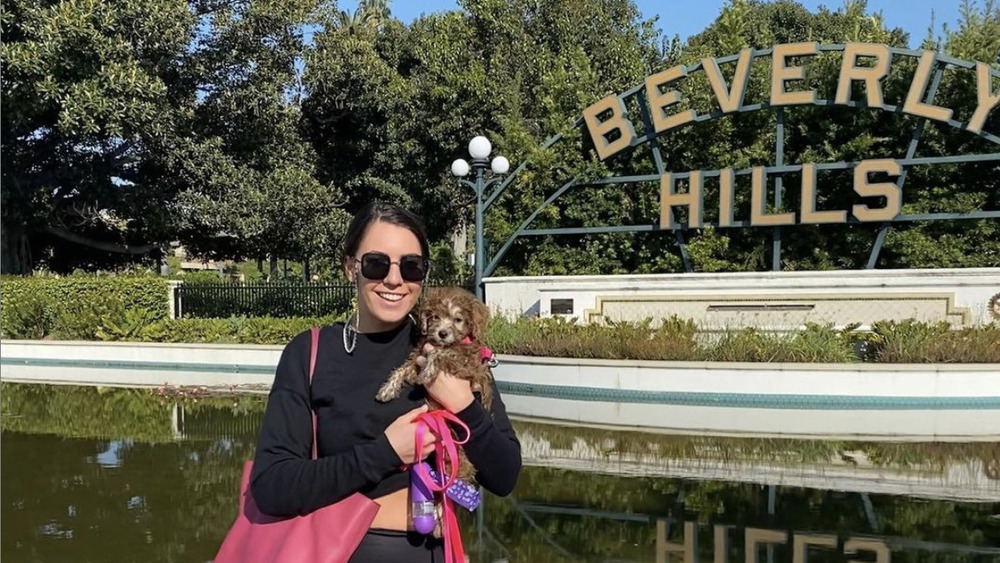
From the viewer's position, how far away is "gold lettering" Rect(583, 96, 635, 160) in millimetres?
16875

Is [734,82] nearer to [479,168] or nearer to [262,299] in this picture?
[479,168]

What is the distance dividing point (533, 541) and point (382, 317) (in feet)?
12.0

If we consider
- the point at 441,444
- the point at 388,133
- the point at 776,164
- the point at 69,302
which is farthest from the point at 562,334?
the point at 388,133

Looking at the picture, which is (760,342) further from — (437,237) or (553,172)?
(437,237)

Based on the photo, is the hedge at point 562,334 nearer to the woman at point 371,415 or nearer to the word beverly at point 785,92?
the word beverly at point 785,92

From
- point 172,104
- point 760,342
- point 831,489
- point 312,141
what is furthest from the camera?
point 312,141

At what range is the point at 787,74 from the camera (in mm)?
15828

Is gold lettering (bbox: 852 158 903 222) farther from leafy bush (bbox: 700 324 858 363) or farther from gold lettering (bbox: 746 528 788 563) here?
gold lettering (bbox: 746 528 788 563)

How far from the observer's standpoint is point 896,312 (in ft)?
47.2

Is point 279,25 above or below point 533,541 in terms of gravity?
above

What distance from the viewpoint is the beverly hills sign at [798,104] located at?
14.9 metres

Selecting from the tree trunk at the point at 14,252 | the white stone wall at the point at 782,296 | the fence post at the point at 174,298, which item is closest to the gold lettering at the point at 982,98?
the white stone wall at the point at 782,296

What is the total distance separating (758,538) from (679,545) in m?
0.52

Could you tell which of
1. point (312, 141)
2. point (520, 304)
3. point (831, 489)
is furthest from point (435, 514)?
point (312, 141)
